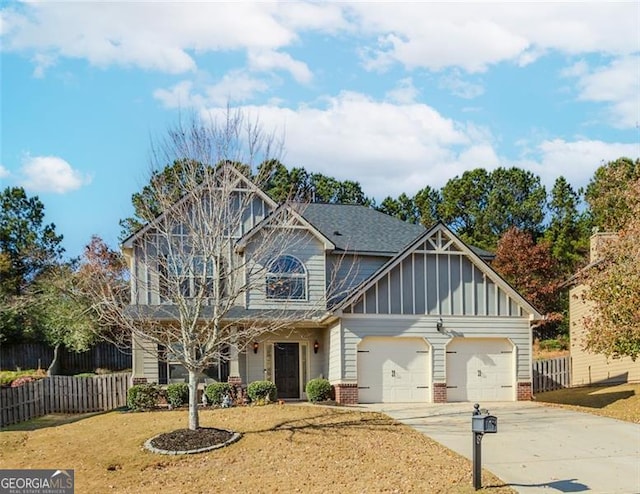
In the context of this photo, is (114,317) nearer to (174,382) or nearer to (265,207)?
(174,382)

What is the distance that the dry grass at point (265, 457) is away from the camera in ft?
36.5

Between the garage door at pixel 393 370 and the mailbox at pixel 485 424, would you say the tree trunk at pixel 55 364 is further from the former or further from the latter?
the mailbox at pixel 485 424

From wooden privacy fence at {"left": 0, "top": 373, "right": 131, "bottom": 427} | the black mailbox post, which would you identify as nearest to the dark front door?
wooden privacy fence at {"left": 0, "top": 373, "right": 131, "bottom": 427}

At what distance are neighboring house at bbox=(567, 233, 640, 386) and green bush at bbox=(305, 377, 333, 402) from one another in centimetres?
919

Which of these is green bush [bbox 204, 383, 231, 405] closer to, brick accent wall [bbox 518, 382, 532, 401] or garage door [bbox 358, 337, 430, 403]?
garage door [bbox 358, 337, 430, 403]

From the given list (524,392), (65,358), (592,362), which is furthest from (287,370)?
(65,358)

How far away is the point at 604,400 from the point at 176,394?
1260 cm

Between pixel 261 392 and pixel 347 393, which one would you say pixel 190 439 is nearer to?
A: pixel 261 392

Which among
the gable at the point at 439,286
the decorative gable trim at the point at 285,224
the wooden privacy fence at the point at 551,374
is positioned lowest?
the wooden privacy fence at the point at 551,374

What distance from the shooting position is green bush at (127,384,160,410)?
19.4m

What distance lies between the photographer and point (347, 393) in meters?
20.0

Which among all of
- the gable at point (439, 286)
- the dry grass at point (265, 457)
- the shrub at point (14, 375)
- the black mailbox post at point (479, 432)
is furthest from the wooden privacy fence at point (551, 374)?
the shrub at point (14, 375)

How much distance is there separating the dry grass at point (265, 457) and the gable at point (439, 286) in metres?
4.53

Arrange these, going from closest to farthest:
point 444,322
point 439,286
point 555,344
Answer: point 444,322 < point 439,286 < point 555,344
